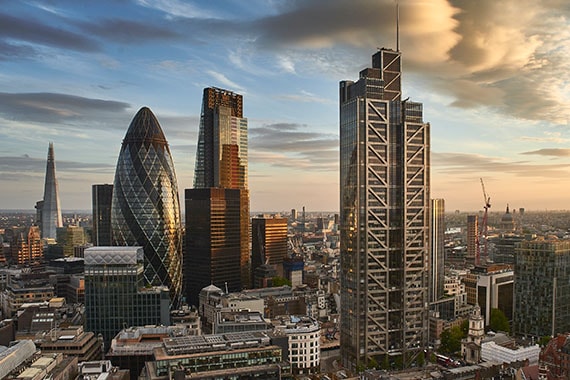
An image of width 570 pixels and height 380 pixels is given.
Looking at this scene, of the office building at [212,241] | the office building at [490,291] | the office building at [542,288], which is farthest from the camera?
the office building at [212,241]

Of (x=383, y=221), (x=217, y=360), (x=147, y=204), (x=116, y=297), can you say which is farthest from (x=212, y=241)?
(x=217, y=360)

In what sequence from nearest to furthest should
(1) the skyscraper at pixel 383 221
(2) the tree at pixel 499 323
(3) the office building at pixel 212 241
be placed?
(1) the skyscraper at pixel 383 221 → (2) the tree at pixel 499 323 → (3) the office building at pixel 212 241

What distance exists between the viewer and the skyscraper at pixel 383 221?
100000 mm

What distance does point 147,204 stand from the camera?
152500mm

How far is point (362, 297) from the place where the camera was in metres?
99.5

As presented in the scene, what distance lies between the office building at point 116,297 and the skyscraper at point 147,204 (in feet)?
139

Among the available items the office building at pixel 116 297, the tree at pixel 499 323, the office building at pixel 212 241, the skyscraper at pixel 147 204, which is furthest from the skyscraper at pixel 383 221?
the skyscraper at pixel 147 204

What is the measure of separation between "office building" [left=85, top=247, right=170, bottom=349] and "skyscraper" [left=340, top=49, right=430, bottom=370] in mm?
40956

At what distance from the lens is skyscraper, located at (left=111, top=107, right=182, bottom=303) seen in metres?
152

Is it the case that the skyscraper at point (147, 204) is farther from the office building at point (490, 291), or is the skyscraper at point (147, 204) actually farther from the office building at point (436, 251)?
the office building at point (490, 291)

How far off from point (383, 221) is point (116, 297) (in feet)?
192

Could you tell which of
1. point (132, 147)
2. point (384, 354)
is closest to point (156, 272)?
point (132, 147)

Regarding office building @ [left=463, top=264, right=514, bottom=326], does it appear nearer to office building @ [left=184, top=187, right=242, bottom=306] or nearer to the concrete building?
the concrete building

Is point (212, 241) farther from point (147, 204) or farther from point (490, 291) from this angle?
point (490, 291)
